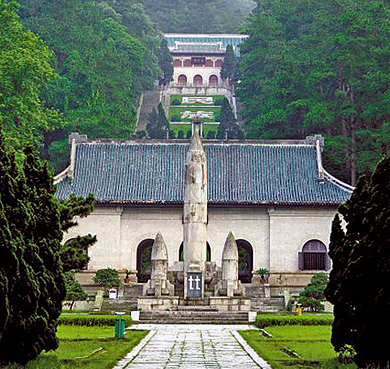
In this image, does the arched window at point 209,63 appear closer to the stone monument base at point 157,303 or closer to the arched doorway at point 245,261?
the arched doorway at point 245,261

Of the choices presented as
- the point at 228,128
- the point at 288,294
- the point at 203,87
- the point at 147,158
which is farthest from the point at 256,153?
the point at 203,87

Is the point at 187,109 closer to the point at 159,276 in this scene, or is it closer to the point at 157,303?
the point at 159,276

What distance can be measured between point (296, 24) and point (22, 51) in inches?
1193

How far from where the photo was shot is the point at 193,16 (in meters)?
147

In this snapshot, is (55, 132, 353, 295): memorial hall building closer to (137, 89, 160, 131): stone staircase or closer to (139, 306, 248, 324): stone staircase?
(139, 306, 248, 324): stone staircase

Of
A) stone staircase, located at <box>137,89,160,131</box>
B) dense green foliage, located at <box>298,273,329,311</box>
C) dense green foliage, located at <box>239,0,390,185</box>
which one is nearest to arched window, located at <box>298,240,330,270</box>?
dense green foliage, located at <box>239,0,390,185</box>

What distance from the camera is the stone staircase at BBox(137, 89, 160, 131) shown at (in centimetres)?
8919

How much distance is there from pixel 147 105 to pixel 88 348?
72064 mm

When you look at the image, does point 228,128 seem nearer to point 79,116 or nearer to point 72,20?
point 72,20

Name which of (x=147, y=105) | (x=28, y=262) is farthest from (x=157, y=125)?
(x=28, y=262)

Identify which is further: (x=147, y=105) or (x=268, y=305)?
(x=147, y=105)

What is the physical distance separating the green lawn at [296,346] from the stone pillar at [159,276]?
8.48m

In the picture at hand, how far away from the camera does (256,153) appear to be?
172 feet

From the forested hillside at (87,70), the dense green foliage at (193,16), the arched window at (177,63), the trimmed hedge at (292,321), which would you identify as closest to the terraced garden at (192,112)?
the forested hillside at (87,70)
